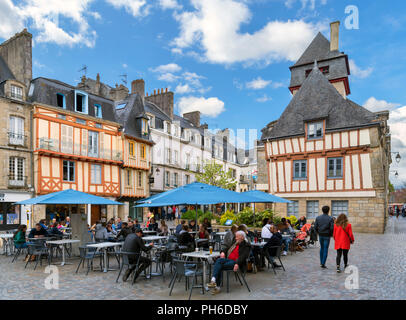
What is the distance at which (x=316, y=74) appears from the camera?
2159 centimetres

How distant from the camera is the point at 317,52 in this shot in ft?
83.6

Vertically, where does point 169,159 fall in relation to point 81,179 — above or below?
above

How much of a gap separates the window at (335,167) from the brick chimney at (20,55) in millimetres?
18607

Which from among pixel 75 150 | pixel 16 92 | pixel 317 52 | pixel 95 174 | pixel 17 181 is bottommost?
pixel 17 181

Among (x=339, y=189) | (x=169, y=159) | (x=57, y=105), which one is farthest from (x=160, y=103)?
(x=339, y=189)

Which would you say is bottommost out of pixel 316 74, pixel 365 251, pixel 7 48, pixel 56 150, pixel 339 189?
pixel 365 251

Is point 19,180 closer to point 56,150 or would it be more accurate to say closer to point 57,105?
point 56,150

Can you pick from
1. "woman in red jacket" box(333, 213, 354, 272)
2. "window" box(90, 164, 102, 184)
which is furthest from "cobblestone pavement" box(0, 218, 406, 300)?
"window" box(90, 164, 102, 184)

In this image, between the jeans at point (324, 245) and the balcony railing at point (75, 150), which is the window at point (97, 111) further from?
the jeans at point (324, 245)

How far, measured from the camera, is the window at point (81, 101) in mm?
23366

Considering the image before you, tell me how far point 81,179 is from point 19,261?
13.5 meters

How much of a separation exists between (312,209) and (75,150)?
15.4 metres

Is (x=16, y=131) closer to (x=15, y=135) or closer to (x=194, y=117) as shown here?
(x=15, y=135)

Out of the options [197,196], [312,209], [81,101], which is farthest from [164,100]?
[197,196]
